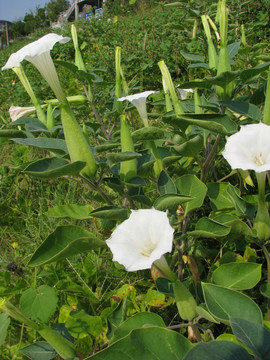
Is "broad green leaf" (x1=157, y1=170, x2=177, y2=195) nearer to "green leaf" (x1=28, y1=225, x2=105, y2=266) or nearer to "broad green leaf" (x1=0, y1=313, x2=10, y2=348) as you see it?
"green leaf" (x1=28, y1=225, x2=105, y2=266)

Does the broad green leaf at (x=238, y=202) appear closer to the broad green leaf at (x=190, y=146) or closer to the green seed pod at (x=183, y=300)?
the broad green leaf at (x=190, y=146)

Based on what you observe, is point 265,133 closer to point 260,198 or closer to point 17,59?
point 260,198

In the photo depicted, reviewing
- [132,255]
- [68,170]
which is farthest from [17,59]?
[132,255]

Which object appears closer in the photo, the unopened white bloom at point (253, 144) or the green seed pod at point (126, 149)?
the unopened white bloom at point (253, 144)

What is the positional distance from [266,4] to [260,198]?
2.81 metres

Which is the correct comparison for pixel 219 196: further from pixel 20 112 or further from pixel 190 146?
pixel 20 112

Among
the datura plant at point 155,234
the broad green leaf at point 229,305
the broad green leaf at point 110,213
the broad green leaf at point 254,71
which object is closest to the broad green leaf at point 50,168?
the datura plant at point 155,234

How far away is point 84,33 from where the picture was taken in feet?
15.0

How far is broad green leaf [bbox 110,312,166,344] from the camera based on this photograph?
701 millimetres

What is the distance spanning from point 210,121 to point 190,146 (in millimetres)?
150

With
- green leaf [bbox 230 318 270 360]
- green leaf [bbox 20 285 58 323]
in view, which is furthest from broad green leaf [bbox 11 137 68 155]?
green leaf [bbox 230 318 270 360]

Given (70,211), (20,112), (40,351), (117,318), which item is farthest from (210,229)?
(20,112)

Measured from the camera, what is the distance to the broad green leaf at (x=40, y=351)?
0.82m

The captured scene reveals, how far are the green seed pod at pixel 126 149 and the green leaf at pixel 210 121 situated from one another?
113mm
